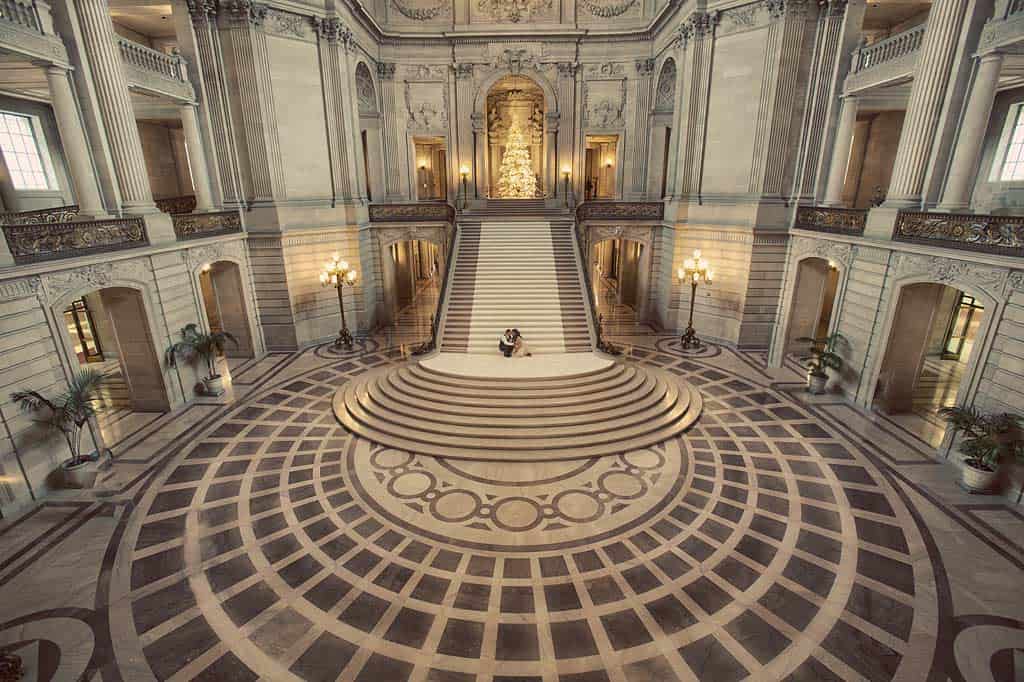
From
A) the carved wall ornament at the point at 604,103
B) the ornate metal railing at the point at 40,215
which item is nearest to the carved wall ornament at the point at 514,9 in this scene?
the carved wall ornament at the point at 604,103

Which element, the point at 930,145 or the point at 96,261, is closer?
the point at 96,261

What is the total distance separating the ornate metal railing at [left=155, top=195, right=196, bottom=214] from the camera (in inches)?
672

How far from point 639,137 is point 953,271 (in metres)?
14.9

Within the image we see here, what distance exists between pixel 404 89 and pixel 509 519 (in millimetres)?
20390

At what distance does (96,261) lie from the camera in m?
9.91

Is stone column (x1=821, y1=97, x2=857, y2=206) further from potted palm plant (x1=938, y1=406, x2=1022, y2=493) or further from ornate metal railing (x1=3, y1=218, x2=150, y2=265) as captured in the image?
ornate metal railing (x1=3, y1=218, x2=150, y2=265)

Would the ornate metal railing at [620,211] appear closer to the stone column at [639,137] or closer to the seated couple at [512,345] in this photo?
the stone column at [639,137]

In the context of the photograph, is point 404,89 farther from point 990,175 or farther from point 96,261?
point 990,175

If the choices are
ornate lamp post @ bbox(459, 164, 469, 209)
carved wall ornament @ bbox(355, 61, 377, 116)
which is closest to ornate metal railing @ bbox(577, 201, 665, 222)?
ornate lamp post @ bbox(459, 164, 469, 209)

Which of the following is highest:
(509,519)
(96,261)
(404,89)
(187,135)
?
(404,89)

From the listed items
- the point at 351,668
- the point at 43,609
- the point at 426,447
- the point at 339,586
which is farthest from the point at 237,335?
the point at 351,668

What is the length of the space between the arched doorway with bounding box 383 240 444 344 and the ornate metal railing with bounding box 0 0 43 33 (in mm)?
11083

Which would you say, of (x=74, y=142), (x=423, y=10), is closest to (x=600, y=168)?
(x=423, y=10)

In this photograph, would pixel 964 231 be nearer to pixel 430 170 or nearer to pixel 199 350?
pixel 199 350
